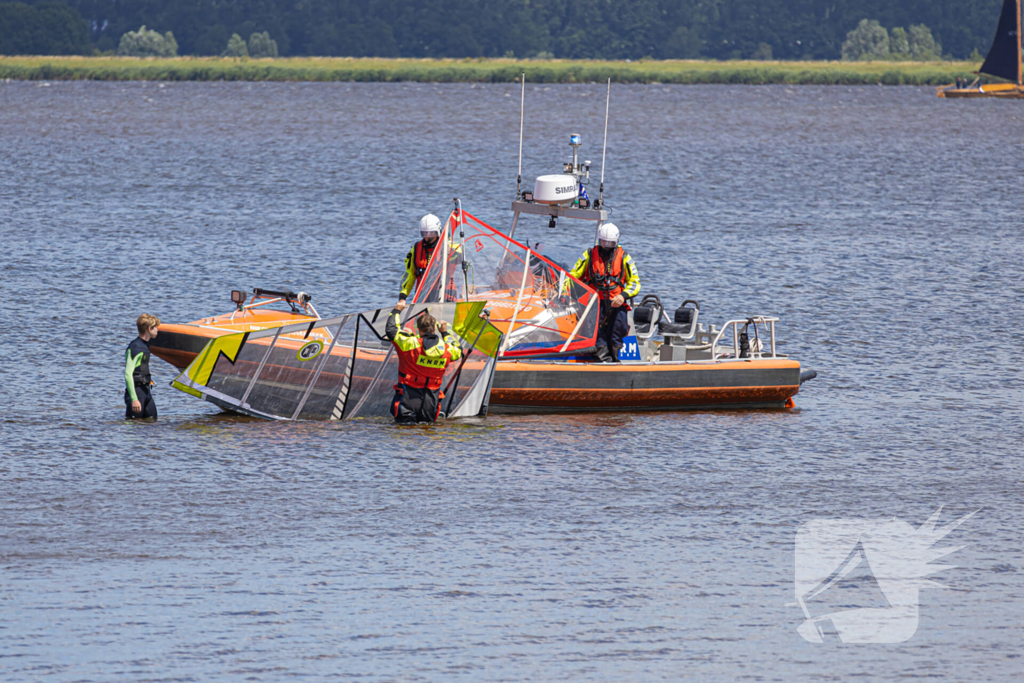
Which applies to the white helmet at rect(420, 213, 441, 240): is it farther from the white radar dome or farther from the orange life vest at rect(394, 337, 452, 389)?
the orange life vest at rect(394, 337, 452, 389)

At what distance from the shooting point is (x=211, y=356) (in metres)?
14.8

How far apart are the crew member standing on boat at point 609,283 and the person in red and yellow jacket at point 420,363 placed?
195 cm

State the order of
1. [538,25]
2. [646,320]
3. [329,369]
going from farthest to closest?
[538,25]
[646,320]
[329,369]

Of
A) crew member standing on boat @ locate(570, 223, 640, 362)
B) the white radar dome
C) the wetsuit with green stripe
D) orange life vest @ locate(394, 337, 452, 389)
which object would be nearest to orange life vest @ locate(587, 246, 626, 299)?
crew member standing on boat @ locate(570, 223, 640, 362)

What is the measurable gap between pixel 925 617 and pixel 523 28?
147 metres

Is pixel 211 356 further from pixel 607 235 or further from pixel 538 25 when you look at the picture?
pixel 538 25

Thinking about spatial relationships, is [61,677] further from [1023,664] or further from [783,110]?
[783,110]

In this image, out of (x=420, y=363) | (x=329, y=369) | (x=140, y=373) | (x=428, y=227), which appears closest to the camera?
(x=140, y=373)

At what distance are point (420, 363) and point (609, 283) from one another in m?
2.71

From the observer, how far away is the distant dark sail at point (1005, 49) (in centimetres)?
9256

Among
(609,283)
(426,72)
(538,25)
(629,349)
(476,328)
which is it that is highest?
(538,25)

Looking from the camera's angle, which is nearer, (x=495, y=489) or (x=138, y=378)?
(x=495, y=489)

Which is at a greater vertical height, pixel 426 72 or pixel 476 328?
pixel 426 72

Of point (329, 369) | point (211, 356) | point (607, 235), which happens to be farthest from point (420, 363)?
point (607, 235)
